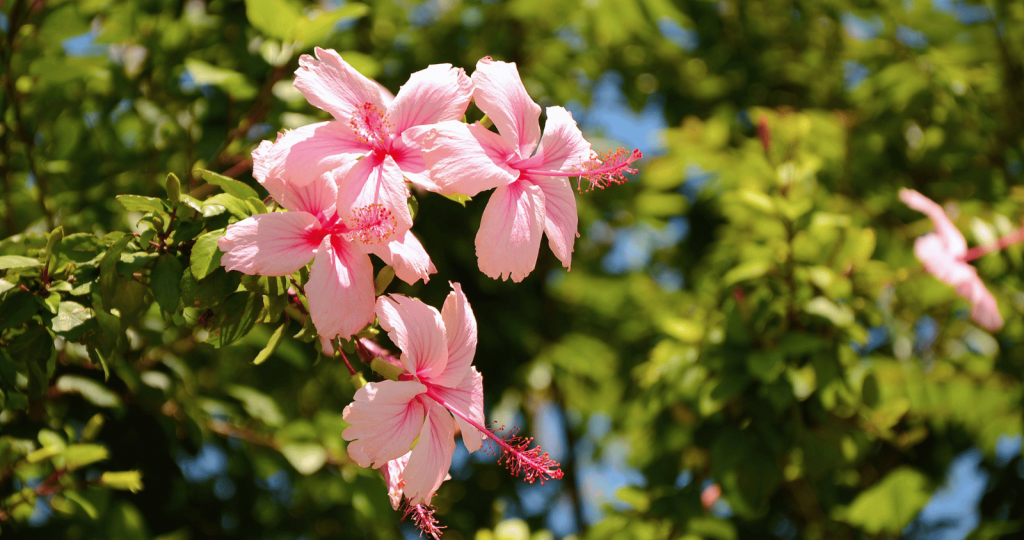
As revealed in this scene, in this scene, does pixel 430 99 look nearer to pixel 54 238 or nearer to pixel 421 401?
pixel 421 401

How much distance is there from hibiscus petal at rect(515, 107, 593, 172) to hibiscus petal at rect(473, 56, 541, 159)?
0.02 metres

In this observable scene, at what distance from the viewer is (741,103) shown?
11.0 ft

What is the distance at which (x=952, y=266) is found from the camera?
199 centimetres

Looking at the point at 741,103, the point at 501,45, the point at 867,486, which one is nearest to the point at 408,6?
the point at 501,45

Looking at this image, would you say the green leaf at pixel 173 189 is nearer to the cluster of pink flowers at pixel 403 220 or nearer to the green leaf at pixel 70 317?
the cluster of pink flowers at pixel 403 220

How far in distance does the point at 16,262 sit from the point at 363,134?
55cm

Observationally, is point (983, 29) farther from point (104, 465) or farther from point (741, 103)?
point (104, 465)

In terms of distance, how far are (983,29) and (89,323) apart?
141 inches

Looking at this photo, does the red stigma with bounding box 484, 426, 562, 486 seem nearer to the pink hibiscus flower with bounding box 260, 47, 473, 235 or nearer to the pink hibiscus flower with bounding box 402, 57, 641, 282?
the pink hibiscus flower with bounding box 402, 57, 641, 282

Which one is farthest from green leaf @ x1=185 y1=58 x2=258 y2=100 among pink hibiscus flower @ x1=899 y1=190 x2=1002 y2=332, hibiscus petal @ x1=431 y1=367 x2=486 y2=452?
pink hibiscus flower @ x1=899 y1=190 x2=1002 y2=332

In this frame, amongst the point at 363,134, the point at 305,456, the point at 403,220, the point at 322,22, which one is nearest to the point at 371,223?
the point at 403,220

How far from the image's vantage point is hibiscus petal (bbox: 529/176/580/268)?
1029 mm

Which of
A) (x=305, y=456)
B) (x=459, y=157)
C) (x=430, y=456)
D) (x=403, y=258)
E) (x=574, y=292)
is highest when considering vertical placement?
(x=459, y=157)

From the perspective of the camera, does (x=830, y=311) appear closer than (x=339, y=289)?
No
